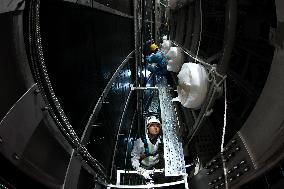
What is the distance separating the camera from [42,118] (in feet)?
6.92

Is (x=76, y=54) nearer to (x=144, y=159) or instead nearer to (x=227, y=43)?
(x=227, y=43)

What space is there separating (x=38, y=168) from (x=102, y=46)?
2.94 m

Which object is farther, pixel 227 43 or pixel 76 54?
pixel 76 54

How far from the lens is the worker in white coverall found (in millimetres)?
4309

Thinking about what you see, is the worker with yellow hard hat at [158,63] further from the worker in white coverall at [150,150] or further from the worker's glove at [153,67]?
the worker in white coverall at [150,150]

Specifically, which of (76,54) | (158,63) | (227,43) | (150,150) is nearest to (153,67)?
(158,63)

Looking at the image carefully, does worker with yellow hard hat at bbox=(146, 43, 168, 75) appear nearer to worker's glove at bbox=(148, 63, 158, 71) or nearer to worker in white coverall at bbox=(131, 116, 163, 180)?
worker's glove at bbox=(148, 63, 158, 71)

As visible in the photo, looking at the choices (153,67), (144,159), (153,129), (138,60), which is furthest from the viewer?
(153,67)

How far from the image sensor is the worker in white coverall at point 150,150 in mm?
4309

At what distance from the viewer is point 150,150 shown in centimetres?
452

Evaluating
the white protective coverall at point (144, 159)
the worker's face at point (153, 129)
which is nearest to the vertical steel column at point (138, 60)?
the white protective coverall at point (144, 159)

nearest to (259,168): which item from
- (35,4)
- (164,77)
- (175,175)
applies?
(175,175)

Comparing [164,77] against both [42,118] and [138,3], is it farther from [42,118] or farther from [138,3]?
[42,118]

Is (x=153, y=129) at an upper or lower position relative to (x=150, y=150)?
upper
